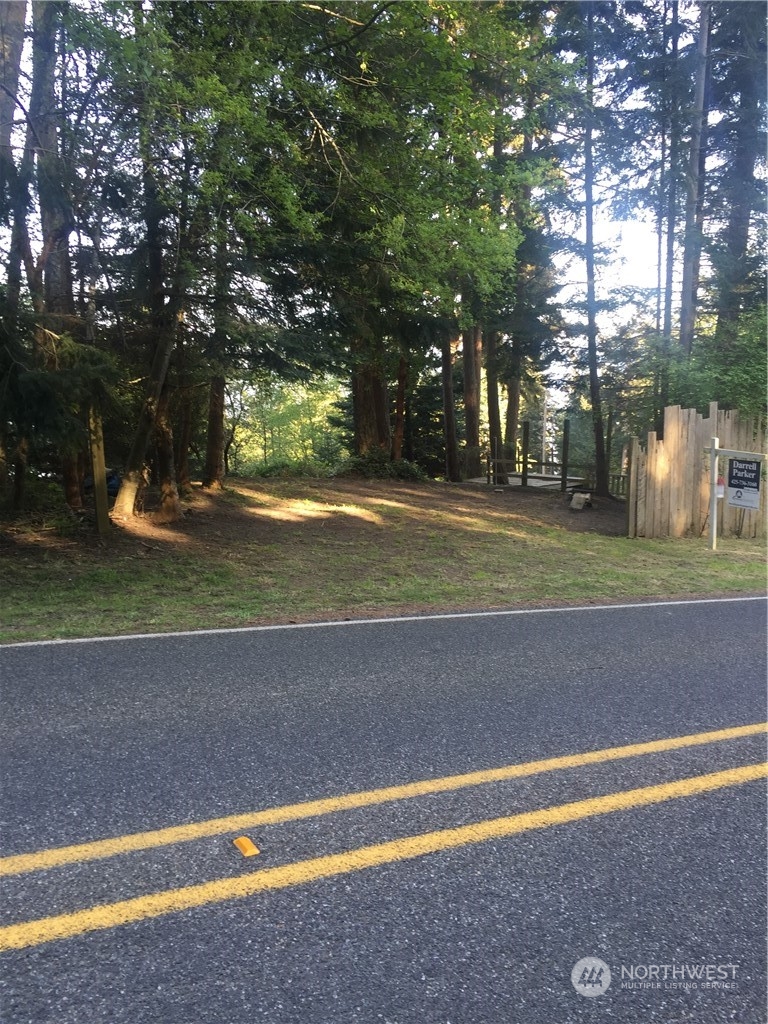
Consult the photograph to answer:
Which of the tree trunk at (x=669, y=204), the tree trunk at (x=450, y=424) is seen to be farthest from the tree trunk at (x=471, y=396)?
the tree trunk at (x=669, y=204)

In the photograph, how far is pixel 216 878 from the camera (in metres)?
2.88

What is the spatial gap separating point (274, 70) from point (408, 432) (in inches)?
722

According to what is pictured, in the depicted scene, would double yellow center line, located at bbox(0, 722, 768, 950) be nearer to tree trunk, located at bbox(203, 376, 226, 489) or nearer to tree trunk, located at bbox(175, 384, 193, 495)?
tree trunk, located at bbox(175, 384, 193, 495)

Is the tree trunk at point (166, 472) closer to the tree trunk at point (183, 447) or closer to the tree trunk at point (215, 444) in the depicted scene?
the tree trunk at point (183, 447)

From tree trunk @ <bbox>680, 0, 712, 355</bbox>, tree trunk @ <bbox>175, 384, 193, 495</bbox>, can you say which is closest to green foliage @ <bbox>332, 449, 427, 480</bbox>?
tree trunk @ <bbox>175, 384, 193, 495</bbox>

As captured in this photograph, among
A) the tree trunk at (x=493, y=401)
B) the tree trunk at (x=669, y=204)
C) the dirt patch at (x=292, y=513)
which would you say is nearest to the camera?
the dirt patch at (x=292, y=513)

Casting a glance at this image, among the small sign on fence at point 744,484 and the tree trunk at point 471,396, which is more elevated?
the tree trunk at point 471,396

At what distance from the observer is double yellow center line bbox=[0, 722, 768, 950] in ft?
8.63

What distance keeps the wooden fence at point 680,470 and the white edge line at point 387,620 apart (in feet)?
16.9

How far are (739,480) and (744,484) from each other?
12cm

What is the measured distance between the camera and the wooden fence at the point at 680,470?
14.4m

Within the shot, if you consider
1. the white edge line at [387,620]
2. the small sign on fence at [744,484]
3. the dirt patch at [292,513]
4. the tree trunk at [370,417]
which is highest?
the tree trunk at [370,417]

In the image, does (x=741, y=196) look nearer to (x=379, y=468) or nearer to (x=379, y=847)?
(x=379, y=468)

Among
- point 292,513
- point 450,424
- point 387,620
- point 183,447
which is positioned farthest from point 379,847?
point 450,424
